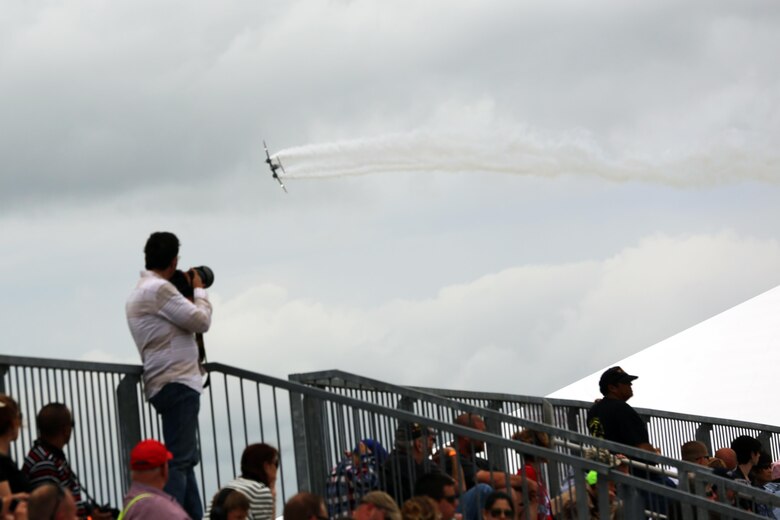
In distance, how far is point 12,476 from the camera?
9.23m

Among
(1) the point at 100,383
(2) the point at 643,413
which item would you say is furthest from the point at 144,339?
(2) the point at 643,413

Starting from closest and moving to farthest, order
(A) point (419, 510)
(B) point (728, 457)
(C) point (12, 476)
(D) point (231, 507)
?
(C) point (12, 476) → (D) point (231, 507) → (A) point (419, 510) → (B) point (728, 457)

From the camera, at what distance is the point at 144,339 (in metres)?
11.4

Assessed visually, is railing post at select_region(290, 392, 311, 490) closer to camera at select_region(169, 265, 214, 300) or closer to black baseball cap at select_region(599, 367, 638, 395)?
camera at select_region(169, 265, 214, 300)

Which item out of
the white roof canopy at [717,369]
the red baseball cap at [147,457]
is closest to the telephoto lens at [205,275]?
the red baseball cap at [147,457]

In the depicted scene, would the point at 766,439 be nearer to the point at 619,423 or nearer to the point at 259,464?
the point at 619,423

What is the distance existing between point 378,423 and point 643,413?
793 centimetres

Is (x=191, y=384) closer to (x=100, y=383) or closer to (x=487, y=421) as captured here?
(x=100, y=383)

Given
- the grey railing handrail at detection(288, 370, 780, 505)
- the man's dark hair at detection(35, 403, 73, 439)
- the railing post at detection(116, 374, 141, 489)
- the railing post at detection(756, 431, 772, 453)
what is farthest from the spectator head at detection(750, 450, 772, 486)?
the man's dark hair at detection(35, 403, 73, 439)

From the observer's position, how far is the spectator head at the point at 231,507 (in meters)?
10.2

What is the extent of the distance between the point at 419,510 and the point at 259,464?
3.93 feet

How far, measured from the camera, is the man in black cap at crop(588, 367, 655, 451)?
15.6 meters

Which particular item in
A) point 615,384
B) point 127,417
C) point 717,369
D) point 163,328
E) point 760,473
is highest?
point 717,369

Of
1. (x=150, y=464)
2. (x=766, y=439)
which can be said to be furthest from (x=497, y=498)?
(x=766, y=439)
